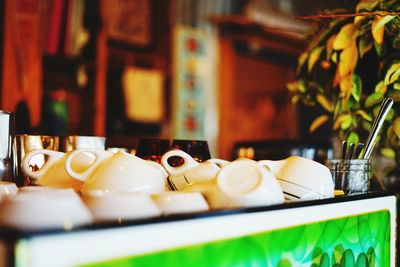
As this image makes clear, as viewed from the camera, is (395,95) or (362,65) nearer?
(395,95)

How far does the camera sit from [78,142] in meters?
1.15

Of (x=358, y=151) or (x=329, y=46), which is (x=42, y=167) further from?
(x=329, y=46)

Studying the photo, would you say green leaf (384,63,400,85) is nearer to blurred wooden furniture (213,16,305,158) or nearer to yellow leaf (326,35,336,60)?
yellow leaf (326,35,336,60)

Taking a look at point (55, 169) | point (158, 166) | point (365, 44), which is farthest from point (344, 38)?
point (55, 169)

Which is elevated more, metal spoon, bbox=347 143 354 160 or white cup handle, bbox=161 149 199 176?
white cup handle, bbox=161 149 199 176

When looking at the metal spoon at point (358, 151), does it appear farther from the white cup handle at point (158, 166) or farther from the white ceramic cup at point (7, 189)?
the white ceramic cup at point (7, 189)

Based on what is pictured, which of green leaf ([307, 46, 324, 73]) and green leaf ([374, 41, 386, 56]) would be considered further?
green leaf ([307, 46, 324, 73])

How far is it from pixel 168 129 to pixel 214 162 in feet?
10.9

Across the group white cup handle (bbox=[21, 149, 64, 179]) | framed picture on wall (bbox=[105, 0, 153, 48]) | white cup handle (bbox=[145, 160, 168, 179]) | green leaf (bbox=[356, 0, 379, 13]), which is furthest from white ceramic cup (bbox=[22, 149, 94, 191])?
framed picture on wall (bbox=[105, 0, 153, 48])

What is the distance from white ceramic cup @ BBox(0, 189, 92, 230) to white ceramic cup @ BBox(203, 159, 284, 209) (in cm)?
21

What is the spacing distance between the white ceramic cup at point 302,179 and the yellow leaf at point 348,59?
373 mm

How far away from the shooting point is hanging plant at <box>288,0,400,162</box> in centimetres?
111

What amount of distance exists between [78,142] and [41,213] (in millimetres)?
649

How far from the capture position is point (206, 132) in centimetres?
453
